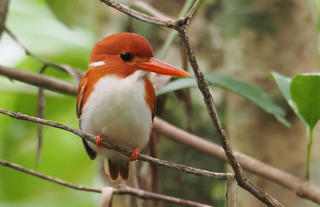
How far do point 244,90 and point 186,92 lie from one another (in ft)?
0.97

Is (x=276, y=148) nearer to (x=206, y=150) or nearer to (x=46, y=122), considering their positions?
(x=206, y=150)

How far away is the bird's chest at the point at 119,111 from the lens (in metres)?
1.49

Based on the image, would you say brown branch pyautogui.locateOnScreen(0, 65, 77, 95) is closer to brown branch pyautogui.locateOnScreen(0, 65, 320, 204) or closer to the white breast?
brown branch pyautogui.locateOnScreen(0, 65, 320, 204)

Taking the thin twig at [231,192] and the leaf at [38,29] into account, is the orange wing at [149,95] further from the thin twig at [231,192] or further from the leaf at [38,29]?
the leaf at [38,29]

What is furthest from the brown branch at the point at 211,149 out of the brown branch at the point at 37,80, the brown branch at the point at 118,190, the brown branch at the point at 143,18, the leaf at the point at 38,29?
the leaf at the point at 38,29

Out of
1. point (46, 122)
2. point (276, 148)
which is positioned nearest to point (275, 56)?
point (276, 148)

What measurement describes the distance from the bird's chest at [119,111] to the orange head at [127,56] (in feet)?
0.16

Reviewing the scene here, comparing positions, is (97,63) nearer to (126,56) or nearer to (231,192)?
(126,56)

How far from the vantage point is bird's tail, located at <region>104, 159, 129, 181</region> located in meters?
1.86

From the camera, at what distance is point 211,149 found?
172cm

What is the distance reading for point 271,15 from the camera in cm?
199

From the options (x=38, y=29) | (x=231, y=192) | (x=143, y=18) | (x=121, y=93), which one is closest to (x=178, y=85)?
(x=121, y=93)

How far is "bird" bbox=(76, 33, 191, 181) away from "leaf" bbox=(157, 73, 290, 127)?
0.15 metres

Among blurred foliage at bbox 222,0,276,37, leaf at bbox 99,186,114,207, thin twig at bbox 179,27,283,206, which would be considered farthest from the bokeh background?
thin twig at bbox 179,27,283,206
